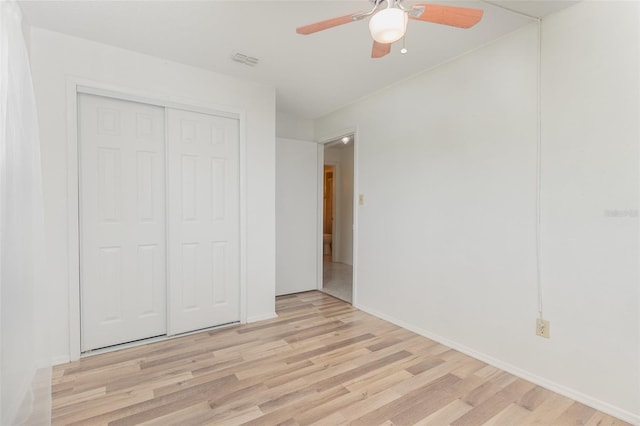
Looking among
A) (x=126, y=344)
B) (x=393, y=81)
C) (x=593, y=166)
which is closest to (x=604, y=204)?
(x=593, y=166)

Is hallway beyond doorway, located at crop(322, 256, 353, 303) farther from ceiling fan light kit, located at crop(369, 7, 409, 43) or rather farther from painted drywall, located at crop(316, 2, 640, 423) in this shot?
ceiling fan light kit, located at crop(369, 7, 409, 43)

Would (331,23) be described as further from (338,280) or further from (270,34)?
(338,280)

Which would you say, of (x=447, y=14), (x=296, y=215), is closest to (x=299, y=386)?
(x=447, y=14)

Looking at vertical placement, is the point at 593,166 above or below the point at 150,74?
below

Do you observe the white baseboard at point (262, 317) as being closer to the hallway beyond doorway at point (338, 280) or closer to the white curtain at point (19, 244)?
the hallway beyond doorway at point (338, 280)

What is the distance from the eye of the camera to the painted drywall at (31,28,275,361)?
2277 millimetres

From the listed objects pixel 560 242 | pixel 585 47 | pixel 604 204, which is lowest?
pixel 560 242

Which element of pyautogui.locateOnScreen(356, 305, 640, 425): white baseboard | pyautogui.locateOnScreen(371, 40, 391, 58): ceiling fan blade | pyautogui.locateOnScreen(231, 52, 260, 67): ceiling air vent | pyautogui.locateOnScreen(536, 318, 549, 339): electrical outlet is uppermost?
pyautogui.locateOnScreen(231, 52, 260, 67): ceiling air vent

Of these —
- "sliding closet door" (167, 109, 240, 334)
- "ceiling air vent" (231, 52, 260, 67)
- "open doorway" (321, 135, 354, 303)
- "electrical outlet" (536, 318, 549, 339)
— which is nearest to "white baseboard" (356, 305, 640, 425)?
"electrical outlet" (536, 318, 549, 339)

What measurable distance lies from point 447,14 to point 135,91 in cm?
241

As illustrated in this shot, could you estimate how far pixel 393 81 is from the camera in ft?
10.2

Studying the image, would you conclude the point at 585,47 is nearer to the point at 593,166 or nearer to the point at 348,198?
the point at 593,166

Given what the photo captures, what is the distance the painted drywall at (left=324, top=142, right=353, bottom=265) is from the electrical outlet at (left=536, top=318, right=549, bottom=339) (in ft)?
13.4

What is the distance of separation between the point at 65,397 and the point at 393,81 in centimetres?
357
